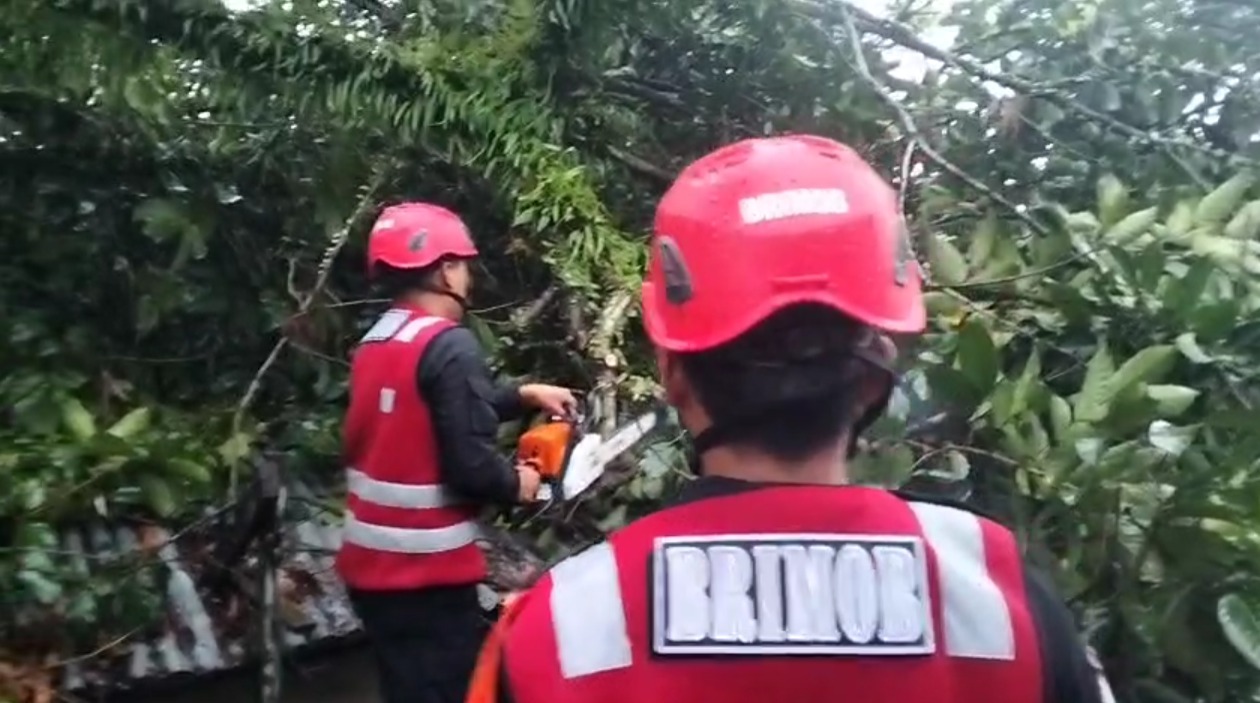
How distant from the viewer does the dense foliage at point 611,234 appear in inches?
105

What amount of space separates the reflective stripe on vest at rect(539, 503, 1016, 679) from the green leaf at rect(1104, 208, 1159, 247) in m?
2.06

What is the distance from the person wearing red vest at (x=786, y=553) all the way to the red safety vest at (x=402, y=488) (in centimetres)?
192

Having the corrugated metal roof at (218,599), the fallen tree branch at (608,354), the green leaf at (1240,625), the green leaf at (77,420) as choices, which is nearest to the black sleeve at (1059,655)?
the green leaf at (1240,625)

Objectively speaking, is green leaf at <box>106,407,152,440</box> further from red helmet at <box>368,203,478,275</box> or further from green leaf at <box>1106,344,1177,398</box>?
green leaf at <box>1106,344,1177,398</box>

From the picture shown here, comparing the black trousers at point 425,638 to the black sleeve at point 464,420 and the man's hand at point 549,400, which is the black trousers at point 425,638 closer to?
the black sleeve at point 464,420

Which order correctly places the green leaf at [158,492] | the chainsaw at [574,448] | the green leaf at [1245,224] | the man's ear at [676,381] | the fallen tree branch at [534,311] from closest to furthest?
the man's ear at [676,381] < the chainsaw at [574,448] < the green leaf at [1245,224] < the green leaf at [158,492] < the fallen tree branch at [534,311]

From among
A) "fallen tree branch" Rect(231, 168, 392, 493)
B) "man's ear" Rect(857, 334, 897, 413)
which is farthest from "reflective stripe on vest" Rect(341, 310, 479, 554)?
"man's ear" Rect(857, 334, 897, 413)

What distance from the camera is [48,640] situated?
11.6 ft

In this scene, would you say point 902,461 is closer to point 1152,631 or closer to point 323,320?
point 1152,631

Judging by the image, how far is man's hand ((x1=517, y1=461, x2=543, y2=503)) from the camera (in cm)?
315

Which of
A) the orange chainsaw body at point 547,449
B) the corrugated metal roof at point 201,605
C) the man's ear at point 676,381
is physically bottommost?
the corrugated metal roof at point 201,605

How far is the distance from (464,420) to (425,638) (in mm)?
536

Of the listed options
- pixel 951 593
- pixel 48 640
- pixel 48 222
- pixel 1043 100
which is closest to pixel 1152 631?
pixel 951 593

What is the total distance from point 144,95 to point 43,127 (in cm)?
46
